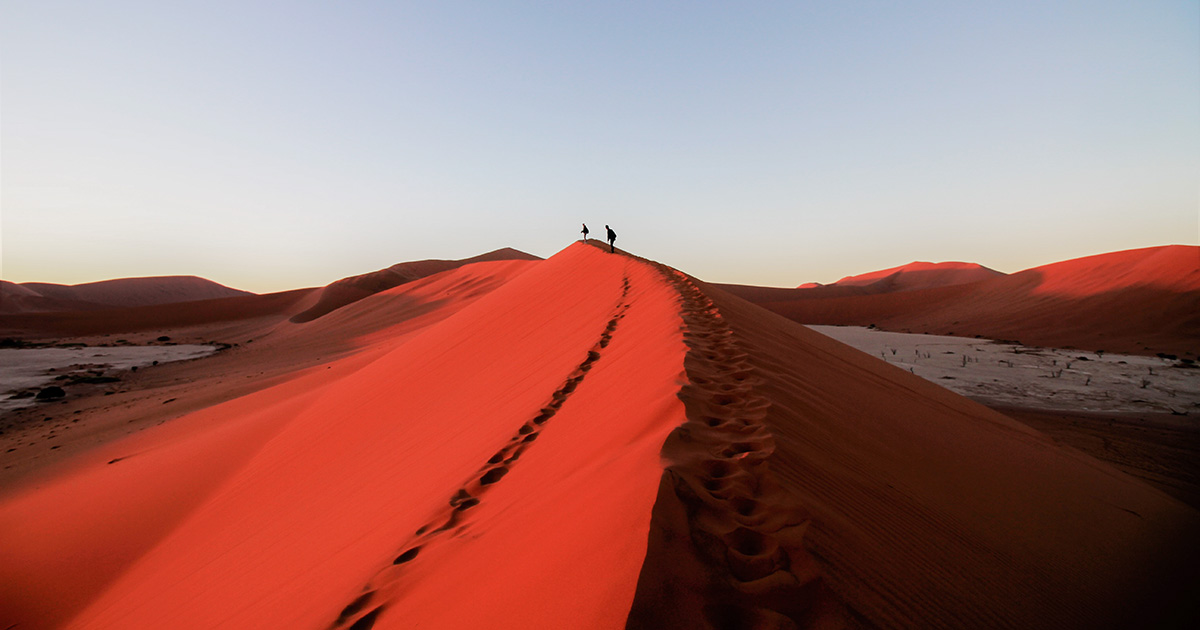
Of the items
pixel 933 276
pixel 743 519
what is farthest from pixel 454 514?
pixel 933 276

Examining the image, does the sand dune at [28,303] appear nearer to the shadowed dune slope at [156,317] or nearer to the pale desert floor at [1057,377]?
the shadowed dune slope at [156,317]

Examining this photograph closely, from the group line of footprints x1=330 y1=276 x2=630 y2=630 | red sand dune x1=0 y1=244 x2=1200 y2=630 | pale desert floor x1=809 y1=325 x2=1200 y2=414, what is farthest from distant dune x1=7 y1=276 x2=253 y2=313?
line of footprints x1=330 y1=276 x2=630 y2=630

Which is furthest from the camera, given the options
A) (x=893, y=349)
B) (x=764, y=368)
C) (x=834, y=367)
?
(x=893, y=349)

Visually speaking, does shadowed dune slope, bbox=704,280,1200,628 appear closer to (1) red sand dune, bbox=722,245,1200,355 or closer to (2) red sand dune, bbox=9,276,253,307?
(1) red sand dune, bbox=722,245,1200,355

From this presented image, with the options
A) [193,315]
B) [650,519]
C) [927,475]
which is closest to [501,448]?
[650,519]

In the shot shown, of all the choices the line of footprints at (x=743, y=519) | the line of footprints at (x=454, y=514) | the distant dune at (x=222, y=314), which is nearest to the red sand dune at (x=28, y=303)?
the distant dune at (x=222, y=314)

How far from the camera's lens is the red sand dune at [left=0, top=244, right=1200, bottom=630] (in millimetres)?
1627

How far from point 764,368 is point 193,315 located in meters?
49.3

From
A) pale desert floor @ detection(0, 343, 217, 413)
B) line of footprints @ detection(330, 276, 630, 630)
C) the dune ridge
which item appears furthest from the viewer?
pale desert floor @ detection(0, 343, 217, 413)

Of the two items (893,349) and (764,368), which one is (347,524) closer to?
(764,368)

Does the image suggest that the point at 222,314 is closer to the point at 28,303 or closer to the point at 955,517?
the point at 28,303

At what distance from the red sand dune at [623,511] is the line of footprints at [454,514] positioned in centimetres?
1

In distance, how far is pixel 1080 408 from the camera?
8406mm

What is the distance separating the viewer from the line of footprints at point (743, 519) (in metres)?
1.44
